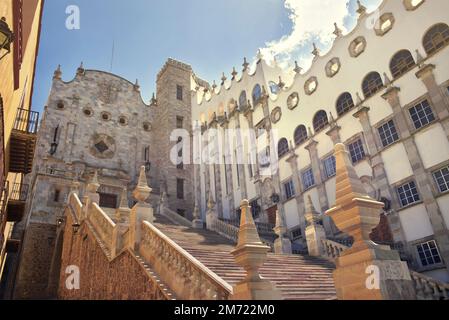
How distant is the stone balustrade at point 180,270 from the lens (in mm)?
6117

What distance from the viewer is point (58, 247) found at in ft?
63.7

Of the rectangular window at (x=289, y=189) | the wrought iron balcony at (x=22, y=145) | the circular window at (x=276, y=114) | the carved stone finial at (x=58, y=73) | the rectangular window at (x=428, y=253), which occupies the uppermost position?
the carved stone finial at (x=58, y=73)

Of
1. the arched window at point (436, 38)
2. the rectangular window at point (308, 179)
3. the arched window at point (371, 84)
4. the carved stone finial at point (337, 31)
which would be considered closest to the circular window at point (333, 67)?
the carved stone finial at point (337, 31)

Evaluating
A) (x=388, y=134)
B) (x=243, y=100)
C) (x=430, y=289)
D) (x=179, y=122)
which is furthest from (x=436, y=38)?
(x=179, y=122)

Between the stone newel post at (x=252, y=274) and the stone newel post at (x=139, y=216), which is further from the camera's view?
the stone newel post at (x=139, y=216)

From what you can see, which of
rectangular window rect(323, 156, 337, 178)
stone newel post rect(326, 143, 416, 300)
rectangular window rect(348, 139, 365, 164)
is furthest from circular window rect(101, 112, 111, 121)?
stone newel post rect(326, 143, 416, 300)

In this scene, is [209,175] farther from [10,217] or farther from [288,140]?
[10,217]

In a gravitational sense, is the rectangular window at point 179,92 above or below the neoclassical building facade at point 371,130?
above

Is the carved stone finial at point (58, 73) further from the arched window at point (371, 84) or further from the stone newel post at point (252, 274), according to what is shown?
the stone newel post at point (252, 274)

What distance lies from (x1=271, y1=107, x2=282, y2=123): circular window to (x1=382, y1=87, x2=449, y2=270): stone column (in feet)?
27.1

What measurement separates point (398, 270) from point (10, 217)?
1607 centimetres

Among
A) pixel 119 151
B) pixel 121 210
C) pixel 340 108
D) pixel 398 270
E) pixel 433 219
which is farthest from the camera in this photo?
pixel 119 151

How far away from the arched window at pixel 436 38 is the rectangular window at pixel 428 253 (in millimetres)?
8620
